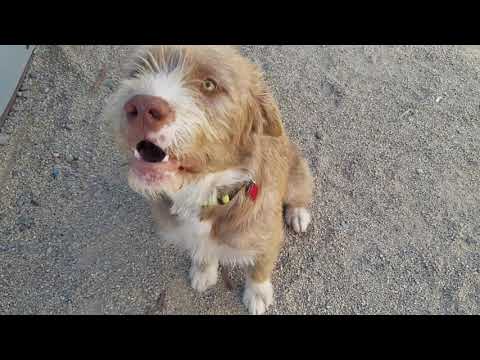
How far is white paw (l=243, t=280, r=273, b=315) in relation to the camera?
3872 mm

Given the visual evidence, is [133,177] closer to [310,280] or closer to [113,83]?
[310,280]

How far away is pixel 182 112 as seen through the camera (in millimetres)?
2160

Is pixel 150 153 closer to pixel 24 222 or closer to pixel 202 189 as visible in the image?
pixel 202 189

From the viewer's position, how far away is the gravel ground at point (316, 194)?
13.1 feet

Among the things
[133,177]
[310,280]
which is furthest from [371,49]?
[133,177]

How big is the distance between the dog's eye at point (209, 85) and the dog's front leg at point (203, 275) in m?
1.90

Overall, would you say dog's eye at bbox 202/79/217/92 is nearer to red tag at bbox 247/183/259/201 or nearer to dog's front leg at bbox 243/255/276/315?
red tag at bbox 247/183/259/201

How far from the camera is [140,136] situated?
212 centimetres

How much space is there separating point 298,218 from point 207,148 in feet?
6.95

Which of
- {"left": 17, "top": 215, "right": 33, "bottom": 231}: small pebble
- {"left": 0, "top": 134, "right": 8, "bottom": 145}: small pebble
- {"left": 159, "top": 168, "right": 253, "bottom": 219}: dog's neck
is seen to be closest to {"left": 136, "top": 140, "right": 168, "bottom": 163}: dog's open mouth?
{"left": 159, "top": 168, "right": 253, "bottom": 219}: dog's neck

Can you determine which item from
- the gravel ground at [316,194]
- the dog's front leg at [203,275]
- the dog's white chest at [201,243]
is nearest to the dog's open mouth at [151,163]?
the dog's white chest at [201,243]

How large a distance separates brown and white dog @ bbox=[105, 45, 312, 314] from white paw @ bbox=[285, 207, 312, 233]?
729 mm

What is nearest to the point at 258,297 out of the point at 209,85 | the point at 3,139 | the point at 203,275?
the point at 203,275

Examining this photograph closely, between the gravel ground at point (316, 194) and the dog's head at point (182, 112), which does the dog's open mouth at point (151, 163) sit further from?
the gravel ground at point (316, 194)
